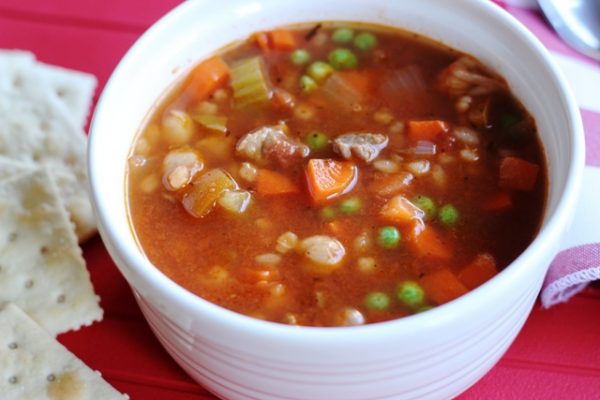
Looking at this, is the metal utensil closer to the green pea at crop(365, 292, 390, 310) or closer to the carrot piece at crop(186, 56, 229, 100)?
the carrot piece at crop(186, 56, 229, 100)

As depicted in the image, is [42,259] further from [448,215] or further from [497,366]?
[497,366]

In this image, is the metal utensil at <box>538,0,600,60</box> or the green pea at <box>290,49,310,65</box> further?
the metal utensil at <box>538,0,600,60</box>

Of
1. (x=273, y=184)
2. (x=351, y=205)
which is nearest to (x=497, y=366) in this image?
(x=351, y=205)

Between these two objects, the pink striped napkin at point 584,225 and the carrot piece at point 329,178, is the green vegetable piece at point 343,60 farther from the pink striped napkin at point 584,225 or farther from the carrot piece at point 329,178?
the pink striped napkin at point 584,225

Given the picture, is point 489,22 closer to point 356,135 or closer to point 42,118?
point 356,135

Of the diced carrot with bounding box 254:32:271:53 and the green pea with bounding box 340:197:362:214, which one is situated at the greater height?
the diced carrot with bounding box 254:32:271:53

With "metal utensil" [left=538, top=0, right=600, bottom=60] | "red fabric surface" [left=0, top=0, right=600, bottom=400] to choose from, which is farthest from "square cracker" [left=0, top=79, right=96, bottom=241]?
"metal utensil" [left=538, top=0, right=600, bottom=60]

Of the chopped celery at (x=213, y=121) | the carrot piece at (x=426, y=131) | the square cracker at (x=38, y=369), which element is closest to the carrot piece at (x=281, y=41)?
the chopped celery at (x=213, y=121)

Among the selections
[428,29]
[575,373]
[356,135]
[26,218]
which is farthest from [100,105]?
[575,373]
